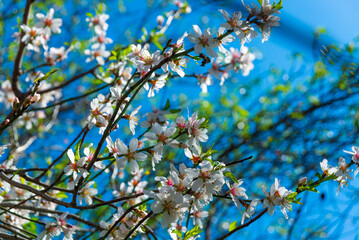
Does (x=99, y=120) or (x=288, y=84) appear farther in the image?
(x=288, y=84)

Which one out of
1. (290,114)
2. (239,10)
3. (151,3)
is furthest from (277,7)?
(151,3)

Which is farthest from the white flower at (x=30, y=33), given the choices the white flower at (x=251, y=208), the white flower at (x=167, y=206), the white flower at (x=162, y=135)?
the white flower at (x=251, y=208)

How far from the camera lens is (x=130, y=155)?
122 centimetres

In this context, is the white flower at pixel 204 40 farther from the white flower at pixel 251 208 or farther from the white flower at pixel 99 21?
the white flower at pixel 99 21

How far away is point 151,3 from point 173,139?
3.90m

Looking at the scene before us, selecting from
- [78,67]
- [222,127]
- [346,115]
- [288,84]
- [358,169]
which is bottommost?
[358,169]

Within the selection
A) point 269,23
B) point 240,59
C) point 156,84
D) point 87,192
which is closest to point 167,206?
point 156,84

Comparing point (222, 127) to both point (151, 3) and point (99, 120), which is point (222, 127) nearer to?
point (151, 3)

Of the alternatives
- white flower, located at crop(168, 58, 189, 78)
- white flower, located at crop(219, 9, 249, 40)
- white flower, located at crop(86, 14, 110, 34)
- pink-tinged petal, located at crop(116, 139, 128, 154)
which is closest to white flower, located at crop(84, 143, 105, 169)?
pink-tinged petal, located at crop(116, 139, 128, 154)

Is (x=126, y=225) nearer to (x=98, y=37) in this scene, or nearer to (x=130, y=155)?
(x=130, y=155)

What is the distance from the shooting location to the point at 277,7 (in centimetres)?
119

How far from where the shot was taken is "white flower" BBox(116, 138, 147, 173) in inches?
47.1

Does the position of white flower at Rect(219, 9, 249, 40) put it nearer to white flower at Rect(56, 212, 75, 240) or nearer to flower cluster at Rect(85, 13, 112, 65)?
white flower at Rect(56, 212, 75, 240)

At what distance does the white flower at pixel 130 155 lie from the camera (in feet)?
3.92
